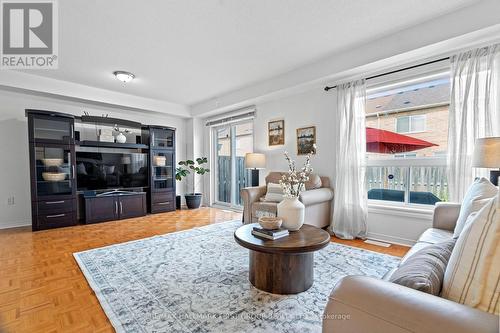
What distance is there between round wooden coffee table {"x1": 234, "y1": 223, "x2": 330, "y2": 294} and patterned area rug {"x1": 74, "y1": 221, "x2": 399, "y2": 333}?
7 centimetres

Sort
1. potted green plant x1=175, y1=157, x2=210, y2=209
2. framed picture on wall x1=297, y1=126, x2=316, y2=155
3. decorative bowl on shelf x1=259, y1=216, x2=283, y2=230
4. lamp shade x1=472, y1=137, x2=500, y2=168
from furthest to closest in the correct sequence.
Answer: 1. potted green plant x1=175, y1=157, x2=210, y2=209
2. framed picture on wall x1=297, y1=126, x2=316, y2=155
3. decorative bowl on shelf x1=259, y1=216, x2=283, y2=230
4. lamp shade x1=472, y1=137, x2=500, y2=168

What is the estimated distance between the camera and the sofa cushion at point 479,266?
71 centimetres

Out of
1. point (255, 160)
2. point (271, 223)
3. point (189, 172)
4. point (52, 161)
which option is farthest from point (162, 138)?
point (271, 223)

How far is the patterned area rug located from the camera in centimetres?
156

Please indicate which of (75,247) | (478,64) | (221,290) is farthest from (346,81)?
(75,247)

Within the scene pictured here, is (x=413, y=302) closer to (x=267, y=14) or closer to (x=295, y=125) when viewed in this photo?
(x=267, y=14)

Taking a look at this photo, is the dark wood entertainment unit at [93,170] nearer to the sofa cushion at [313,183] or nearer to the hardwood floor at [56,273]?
the hardwood floor at [56,273]

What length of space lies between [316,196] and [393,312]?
2654 mm

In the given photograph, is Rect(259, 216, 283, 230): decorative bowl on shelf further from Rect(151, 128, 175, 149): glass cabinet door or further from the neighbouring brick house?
Rect(151, 128, 175, 149): glass cabinet door

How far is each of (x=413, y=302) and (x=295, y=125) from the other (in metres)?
3.73

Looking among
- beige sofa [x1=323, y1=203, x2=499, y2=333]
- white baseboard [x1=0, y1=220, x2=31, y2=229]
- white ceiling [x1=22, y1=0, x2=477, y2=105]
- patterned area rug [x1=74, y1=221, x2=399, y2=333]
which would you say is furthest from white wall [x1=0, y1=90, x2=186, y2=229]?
beige sofa [x1=323, y1=203, x2=499, y2=333]

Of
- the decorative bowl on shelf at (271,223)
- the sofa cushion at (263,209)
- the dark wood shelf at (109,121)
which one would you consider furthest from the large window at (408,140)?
the dark wood shelf at (109,121)

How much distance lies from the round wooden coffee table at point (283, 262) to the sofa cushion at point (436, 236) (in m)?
0.75

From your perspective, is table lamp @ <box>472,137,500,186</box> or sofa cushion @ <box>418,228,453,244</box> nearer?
sofa cushion @ <box>418,228,453,244</box>
